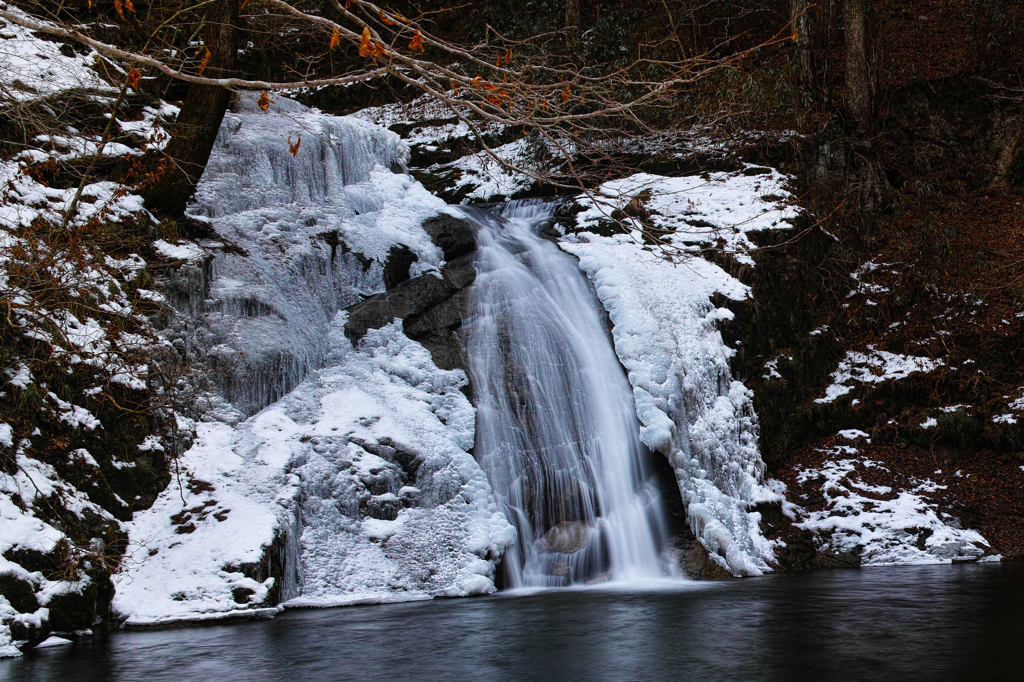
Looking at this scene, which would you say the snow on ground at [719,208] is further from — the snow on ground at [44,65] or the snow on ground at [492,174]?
the snow on ground at [44,65]

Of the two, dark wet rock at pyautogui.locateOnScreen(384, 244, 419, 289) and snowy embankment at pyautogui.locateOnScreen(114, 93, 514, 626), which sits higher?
dark wet rock at pyautogui.locateOnScreen(384, 244, 419, 289)

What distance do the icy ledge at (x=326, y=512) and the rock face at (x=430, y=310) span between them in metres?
0.59

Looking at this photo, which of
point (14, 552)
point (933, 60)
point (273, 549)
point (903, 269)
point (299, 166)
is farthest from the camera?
point (933, 60)

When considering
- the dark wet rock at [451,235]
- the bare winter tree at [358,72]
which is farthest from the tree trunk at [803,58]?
the dark wet rock at [451,235]

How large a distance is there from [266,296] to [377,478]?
2673mm

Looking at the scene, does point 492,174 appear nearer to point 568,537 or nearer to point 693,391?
point 693,391

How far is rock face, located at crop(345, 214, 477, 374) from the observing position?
31.2 feet

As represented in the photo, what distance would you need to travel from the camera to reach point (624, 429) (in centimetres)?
907

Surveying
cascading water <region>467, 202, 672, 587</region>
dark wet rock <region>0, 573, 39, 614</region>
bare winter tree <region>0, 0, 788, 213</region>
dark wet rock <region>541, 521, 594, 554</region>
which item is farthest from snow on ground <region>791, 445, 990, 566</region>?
dark wet rock <region>0, 573, 39, 614</region>

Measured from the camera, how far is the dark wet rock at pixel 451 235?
11.0 m

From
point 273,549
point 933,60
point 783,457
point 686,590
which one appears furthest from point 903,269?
point 273,549

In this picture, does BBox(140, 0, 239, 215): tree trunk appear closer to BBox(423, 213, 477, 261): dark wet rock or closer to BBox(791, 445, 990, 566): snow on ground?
BBox(423, 213, 477, 261): dark wet rock

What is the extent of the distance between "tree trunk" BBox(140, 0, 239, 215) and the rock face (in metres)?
2.33

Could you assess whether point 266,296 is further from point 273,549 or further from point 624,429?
point 624,429
